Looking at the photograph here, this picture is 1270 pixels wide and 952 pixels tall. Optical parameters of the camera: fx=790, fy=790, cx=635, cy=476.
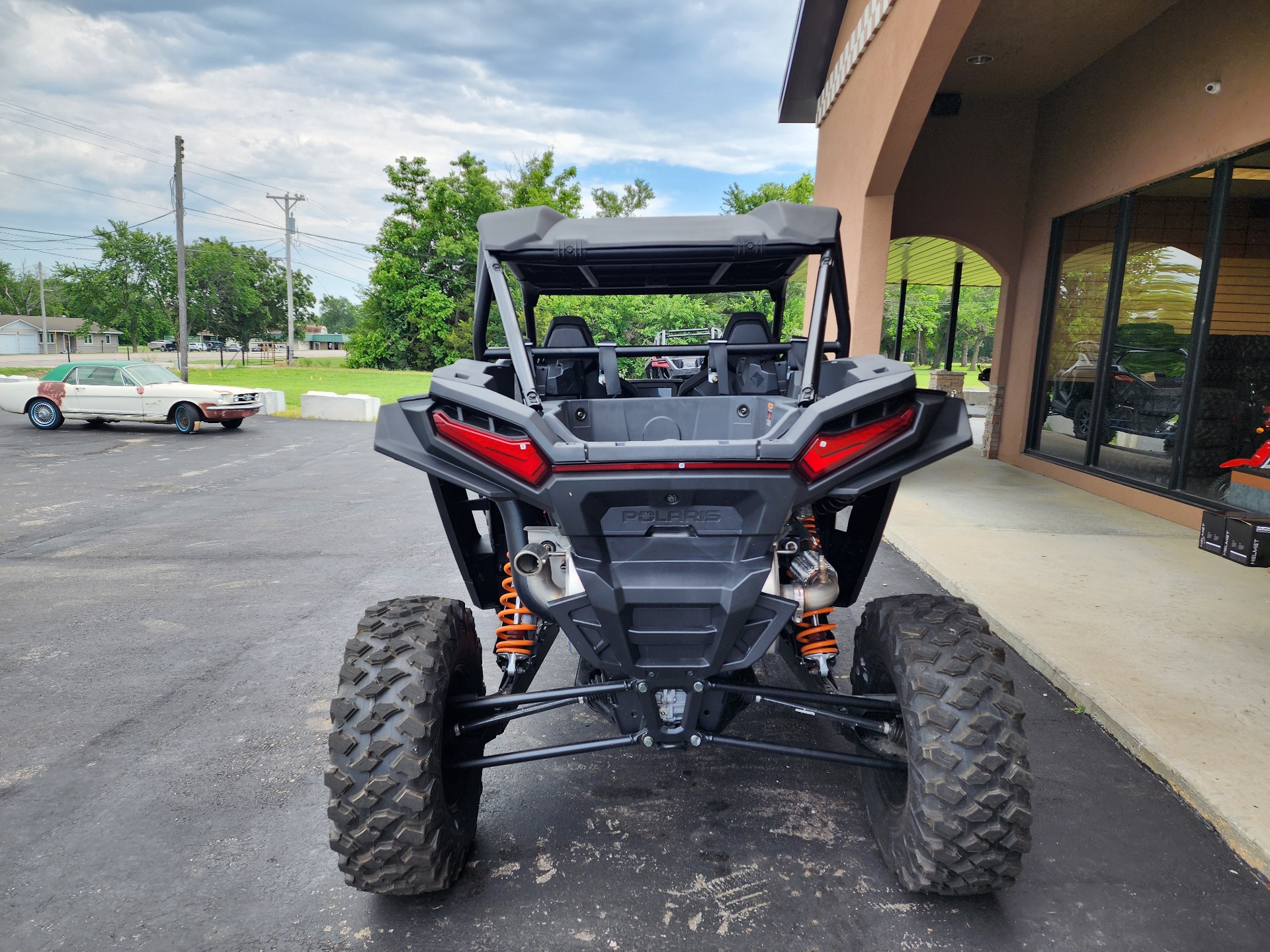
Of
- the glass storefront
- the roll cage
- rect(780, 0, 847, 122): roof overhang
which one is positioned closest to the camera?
the roll cage

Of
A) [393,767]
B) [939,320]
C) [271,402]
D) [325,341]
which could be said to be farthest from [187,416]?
[325,341]

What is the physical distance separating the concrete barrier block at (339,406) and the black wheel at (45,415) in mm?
4659

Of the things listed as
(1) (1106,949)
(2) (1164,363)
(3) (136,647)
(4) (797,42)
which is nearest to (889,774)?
(1) (1106,949)

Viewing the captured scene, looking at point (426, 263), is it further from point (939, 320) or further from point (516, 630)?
point (516, 630)

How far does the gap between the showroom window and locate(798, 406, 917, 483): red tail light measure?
5096mm

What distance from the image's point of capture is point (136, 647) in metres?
4.54

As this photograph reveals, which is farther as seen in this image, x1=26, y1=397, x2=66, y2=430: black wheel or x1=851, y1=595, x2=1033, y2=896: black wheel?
x1=26, y1=397, x2=66, y2=430: black wheel

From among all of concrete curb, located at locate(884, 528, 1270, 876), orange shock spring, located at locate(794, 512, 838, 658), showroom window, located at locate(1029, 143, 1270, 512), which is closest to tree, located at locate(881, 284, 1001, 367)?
showroom window, located at locate(1029, 143, 1270, 512)

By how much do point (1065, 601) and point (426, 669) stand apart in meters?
4.37

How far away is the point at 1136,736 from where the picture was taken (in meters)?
3.34

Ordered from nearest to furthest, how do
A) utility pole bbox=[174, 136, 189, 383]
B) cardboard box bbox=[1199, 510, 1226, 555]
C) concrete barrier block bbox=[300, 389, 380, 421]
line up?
cardboard box bbox=[1199, 510, 1226, 555] < concrete barrier block bbox=[300, 389, 380, 421] < utility pole bbox=[174, 136, 189, 383]

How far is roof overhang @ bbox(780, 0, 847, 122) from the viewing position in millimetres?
10344

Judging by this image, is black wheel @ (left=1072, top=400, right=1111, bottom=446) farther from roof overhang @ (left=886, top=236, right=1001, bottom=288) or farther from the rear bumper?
the rear bumper

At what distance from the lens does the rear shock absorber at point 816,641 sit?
2715mm
